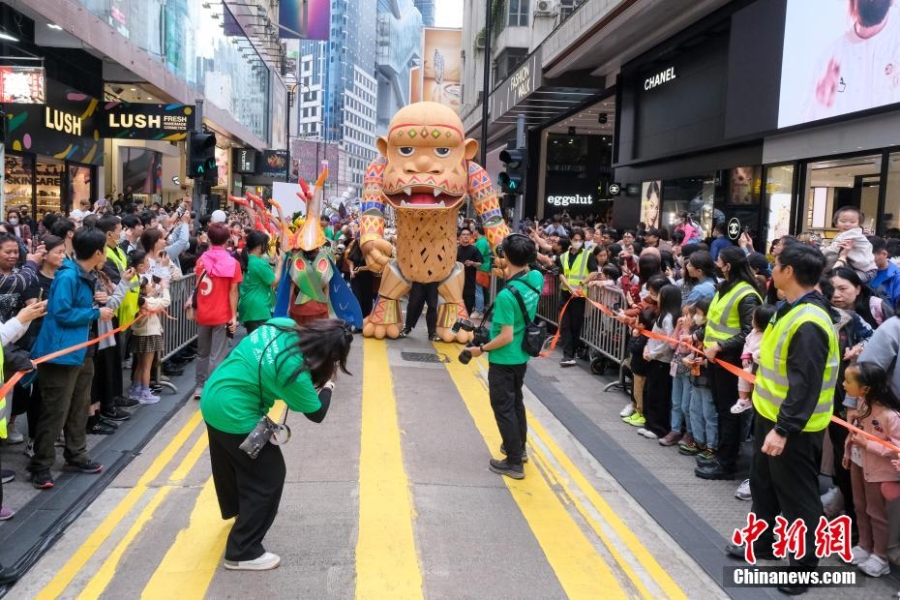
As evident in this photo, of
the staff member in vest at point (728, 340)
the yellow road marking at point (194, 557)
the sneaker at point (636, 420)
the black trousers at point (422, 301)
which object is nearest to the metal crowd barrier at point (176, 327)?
the black trousers at point (422, 301)

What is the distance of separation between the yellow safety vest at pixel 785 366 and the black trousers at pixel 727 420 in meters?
1.63

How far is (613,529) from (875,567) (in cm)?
162

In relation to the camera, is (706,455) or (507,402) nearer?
(507,402)

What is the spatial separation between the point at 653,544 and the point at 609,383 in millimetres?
4619

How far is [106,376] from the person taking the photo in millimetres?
7164

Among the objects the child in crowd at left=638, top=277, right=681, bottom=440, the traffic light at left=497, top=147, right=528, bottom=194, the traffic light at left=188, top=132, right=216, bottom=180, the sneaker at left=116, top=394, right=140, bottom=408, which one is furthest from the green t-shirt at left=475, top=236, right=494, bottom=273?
the sneaker at left=116, top=394, right=140, bottom=408

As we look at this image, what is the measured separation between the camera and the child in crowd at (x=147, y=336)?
7844mm

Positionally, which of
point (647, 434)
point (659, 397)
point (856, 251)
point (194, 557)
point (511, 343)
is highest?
A: point (856, 251)

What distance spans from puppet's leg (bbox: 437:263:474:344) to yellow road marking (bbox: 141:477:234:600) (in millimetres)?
6346

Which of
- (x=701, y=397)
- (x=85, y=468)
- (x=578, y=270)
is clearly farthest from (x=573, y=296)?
(x=85, y=468)

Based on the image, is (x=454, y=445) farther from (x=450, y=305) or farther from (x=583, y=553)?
(x=450, y=305)

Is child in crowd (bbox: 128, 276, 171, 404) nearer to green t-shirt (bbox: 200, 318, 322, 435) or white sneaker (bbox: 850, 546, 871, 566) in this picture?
green t-shirt (bbox: 200, 318, 322, 435)

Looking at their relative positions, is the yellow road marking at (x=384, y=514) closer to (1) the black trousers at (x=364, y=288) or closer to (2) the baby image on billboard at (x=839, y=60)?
(1) the black trousers at (x=364, y=288)

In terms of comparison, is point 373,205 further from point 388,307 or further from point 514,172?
point 514,172
